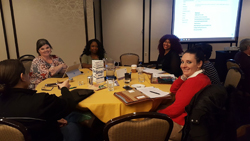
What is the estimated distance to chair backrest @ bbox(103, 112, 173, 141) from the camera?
1.12m

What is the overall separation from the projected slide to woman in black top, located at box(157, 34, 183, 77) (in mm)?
2310

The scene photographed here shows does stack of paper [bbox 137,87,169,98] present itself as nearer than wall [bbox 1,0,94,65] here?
Yes

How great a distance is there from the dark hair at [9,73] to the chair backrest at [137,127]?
0.75 metres

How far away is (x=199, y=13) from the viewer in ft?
17.6

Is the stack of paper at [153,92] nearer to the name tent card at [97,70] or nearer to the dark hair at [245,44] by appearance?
the name tent card at [97,70]

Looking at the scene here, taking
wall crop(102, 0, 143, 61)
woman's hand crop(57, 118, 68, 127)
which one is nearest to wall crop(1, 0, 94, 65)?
wall crop(102, 0, 143, 61)

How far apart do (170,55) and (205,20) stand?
305 cm

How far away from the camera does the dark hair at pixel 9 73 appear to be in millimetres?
1254

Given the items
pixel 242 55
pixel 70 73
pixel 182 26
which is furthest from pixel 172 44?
pixel 182 26

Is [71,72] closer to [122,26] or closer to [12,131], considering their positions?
[12,131]

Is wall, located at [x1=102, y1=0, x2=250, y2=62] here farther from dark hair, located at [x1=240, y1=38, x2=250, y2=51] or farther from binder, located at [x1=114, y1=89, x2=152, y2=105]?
binder, located at [x1=114, y1=89, x2=152, y2=105]

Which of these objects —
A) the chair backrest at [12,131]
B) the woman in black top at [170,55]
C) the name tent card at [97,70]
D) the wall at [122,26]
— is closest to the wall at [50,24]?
the wall at [122,26]

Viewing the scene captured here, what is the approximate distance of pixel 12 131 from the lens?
1.12 m

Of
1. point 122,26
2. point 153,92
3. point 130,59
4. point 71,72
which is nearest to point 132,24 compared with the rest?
point 122,26
